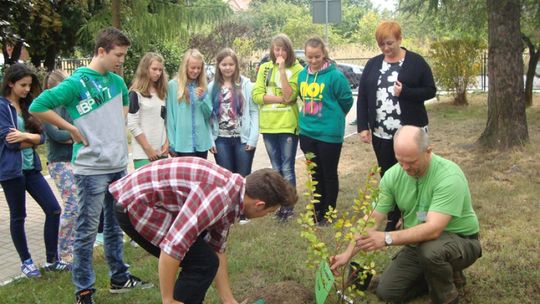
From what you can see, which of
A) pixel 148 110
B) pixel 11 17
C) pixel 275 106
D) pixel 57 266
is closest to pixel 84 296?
pixel 57 266

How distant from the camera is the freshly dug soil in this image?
3.33 m

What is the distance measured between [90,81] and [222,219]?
130 centimetres

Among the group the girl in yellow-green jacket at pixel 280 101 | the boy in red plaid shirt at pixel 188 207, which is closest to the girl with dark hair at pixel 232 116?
the girl in yellow-green jacket at pixel 280 101

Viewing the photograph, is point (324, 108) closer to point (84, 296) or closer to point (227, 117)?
point (227, 117)

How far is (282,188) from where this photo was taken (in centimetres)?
249

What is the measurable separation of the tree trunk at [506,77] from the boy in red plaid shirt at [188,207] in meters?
5.88

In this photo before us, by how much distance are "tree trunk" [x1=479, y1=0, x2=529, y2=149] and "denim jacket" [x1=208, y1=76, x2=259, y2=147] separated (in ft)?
13.7

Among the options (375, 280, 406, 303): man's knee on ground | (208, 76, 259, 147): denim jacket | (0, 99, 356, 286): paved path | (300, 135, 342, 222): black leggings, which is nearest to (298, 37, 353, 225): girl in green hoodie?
(300, 135, 342, 222): black leggings

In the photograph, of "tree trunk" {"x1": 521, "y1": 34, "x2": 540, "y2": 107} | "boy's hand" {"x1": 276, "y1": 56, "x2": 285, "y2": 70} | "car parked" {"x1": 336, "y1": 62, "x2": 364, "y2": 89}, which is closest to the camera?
"boy's hand" {"x1": 276, "y1": 56, "x2": 285, "y2": 70}

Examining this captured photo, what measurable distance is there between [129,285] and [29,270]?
87 centimetres

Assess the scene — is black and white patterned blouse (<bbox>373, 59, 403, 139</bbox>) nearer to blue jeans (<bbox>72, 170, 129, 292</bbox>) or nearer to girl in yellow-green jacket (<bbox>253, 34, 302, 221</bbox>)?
girl in yellow-green jacket (<bbox>253, 34, 302, 221</bbox>)

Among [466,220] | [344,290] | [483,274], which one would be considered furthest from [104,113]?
[483,274]

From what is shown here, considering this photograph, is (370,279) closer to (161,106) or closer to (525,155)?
(161,106)

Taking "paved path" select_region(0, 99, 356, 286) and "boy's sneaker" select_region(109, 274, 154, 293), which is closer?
"boy's sneaker" select_region(109, 274, 154, 293)
